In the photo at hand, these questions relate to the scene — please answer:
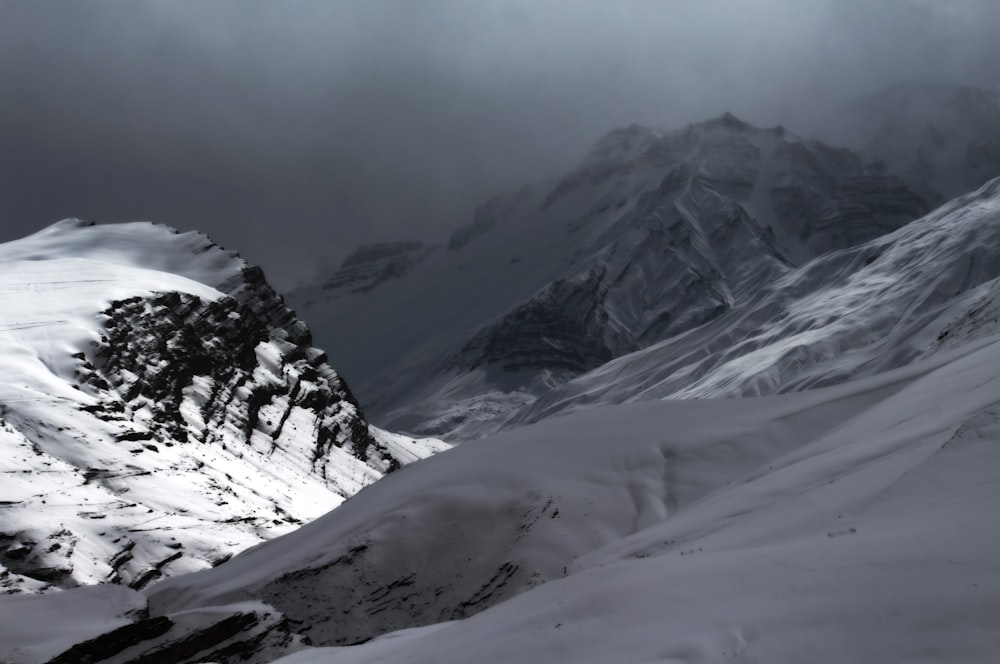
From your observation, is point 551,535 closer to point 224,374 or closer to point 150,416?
point 150,416

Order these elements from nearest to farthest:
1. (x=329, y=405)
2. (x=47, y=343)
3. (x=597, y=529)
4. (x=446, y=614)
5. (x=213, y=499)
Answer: (x=446, y=614) < (x=597, y=529) < (x=213, y=499) < (x=47, y=343) < (x=329, y=405)

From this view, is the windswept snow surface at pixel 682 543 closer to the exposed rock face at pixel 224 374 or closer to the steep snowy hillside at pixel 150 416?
the steep snowy hillside at pixel 150 416

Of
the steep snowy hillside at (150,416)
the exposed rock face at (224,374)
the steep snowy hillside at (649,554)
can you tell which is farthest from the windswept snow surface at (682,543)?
the exposed rock face at (224,374)

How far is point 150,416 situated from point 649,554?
109830 millimetres

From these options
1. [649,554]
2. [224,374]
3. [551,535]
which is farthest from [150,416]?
[649,554]

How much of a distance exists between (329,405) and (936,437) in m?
159

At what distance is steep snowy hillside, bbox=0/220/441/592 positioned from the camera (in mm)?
82750

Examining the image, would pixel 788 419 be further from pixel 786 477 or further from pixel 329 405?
pixel 329 405

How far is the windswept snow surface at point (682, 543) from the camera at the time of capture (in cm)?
1421

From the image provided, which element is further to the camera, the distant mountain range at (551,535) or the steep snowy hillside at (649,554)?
the distant mountain range at (551,535)

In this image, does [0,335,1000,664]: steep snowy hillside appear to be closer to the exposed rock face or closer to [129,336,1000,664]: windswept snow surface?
[129,336,1000,664]: windswept snow surface

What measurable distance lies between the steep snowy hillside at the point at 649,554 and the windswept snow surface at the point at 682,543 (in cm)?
7

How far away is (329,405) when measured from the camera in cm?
17638

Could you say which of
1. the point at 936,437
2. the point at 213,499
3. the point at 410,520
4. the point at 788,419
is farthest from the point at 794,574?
the point at 213,499
